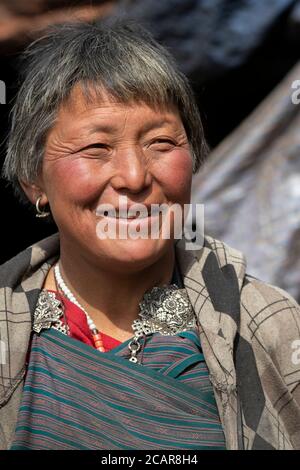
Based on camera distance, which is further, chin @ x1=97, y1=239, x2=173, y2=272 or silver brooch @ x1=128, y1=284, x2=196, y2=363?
silver brooch @ x1=128, y1=284, x2=196, y2=363

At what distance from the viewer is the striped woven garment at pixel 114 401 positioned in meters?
1.95

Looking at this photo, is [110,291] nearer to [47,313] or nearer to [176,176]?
[47,313]

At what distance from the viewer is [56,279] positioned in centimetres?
226

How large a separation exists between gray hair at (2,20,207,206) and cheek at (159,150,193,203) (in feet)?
0.49

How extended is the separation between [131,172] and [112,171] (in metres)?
0.05

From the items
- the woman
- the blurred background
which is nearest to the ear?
the woman

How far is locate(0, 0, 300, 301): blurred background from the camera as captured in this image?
3.40 meters

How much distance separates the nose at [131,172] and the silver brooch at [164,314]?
35cm

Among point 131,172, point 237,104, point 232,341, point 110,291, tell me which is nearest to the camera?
point 131,172

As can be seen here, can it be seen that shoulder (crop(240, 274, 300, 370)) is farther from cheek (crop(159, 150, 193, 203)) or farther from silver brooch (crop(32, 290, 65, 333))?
silver brooch (crop(32, 290, 65, 333))

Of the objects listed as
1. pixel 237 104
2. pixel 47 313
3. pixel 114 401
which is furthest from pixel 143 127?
pixel 237 104

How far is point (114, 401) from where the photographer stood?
198cm

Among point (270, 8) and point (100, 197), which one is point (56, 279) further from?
point (270, 8)

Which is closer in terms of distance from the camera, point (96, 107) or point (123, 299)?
point (96, 107)
